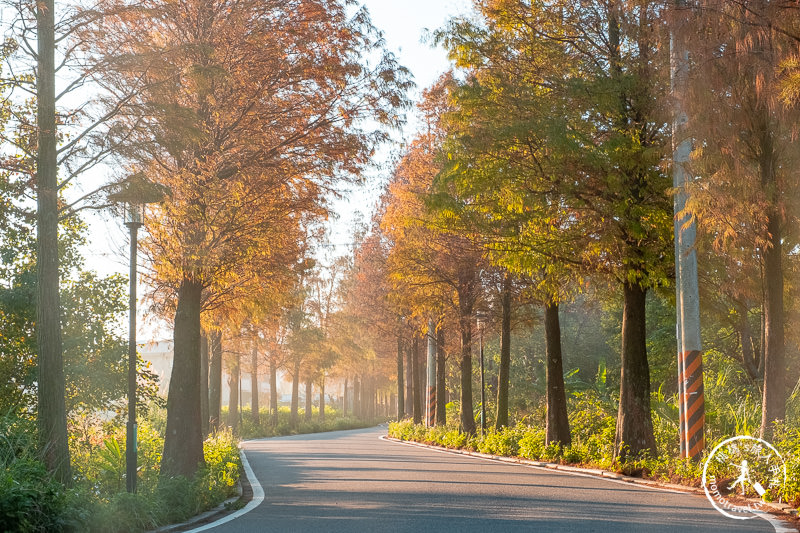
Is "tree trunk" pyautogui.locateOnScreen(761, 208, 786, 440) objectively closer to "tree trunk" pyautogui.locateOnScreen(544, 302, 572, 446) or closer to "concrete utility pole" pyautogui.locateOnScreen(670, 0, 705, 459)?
"concrete utility pole" pyautogui.locateOnScreen(670, 0, 705, 459)

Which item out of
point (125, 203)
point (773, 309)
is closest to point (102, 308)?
point (125, 203)

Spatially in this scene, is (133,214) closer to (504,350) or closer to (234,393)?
(504,350)

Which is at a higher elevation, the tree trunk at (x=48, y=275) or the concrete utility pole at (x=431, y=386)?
the tree trunk at (x=48, y=275)

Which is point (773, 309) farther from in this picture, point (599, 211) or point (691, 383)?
point (599, 211)

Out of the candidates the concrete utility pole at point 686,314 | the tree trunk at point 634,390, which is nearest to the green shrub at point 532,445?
the tree trunk at point 634,390

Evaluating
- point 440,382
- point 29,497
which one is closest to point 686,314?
point 29,497

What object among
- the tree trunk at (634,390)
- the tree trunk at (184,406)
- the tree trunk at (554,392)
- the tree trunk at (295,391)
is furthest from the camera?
the tree trunk at (295,391)

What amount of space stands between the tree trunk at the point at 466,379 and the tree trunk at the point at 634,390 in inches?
450

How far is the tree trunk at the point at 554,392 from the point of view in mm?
19609

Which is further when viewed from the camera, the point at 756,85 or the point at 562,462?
the point at 562,462

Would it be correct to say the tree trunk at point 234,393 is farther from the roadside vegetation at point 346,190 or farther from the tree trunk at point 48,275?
the tree trunk at point 48,275

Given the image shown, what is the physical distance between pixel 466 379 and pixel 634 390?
13.1 meters

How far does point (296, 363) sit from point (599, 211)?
34566mm

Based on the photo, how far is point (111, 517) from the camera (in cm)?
937
